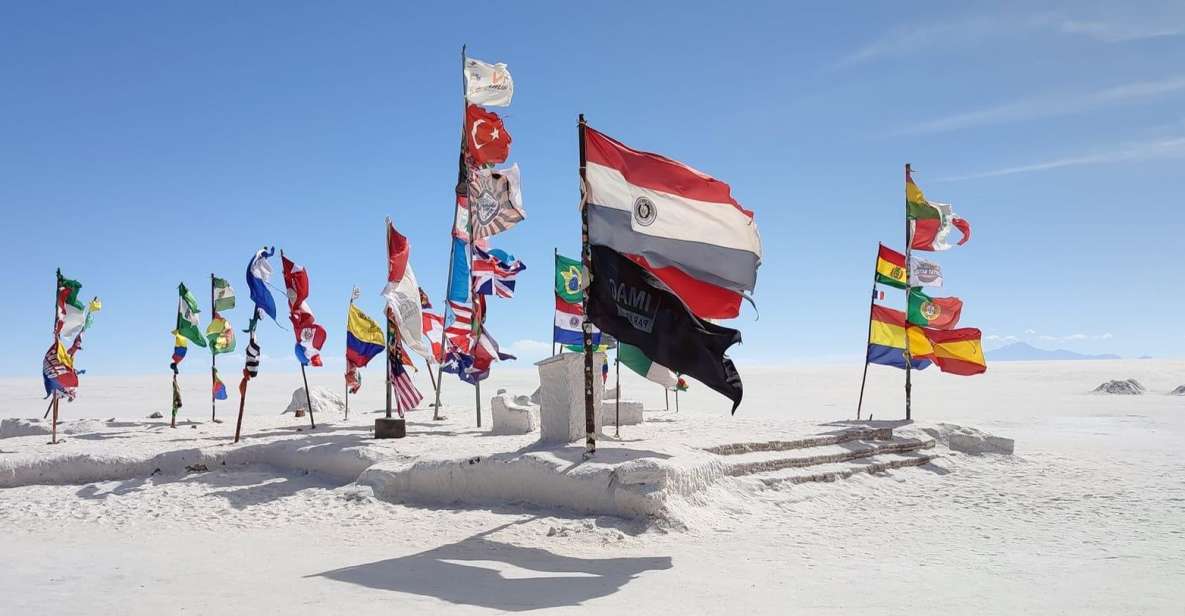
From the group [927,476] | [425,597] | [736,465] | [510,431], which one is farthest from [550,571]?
[927,476]

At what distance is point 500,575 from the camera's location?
8320mm

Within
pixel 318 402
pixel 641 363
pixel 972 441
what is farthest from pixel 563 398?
pixel 318 402

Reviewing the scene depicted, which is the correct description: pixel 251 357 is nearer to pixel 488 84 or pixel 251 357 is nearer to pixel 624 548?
pixel 488 84

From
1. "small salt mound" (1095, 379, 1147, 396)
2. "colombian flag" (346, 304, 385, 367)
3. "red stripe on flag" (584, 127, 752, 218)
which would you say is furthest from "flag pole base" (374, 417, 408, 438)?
"small salt mound" (1095, 379, 1147, 396)

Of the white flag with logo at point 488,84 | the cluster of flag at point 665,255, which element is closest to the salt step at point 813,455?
the cluster of flag at point 665,255

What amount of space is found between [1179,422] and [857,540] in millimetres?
19473

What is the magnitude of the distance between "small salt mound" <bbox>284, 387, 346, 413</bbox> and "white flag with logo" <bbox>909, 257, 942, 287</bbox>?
15695 millimetres

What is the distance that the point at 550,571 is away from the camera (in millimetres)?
8484

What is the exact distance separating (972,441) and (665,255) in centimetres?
956

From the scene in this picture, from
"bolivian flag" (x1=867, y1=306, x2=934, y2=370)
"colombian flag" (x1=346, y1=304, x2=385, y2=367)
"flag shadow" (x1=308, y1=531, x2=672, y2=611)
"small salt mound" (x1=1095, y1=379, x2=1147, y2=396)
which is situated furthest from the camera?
"small salt mound" (x1=1095, y1=379, x2=1147, y2=396)

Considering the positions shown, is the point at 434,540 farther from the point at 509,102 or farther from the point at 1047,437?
the point at 1047,437

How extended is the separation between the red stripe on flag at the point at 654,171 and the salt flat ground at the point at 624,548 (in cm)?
412

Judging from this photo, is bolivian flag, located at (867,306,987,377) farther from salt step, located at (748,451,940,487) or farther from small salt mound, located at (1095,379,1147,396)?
small salt mound, located at (1095,379,1147,396)

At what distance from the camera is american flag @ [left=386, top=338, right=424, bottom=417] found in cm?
1587
